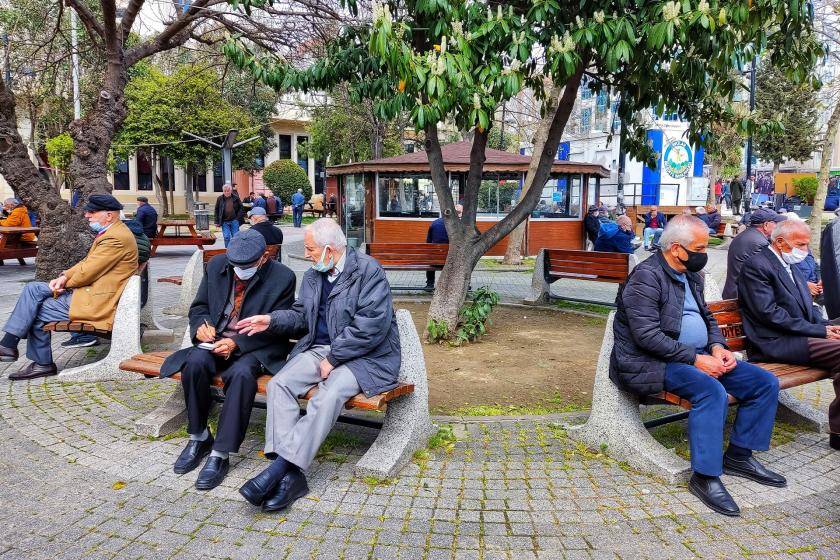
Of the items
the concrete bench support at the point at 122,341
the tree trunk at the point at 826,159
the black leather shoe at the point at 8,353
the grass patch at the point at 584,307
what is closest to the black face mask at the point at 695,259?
the concrete bench support at the point at 122,341

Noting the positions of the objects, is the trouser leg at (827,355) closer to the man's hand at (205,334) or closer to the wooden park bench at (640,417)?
the wooden park bench at (640,417)

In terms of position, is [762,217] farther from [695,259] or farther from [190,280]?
[190,280]

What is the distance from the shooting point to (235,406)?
3.83 m

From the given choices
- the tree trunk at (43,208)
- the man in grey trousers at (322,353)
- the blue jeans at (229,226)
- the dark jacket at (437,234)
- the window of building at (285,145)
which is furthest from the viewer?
the window of building at (285,145)

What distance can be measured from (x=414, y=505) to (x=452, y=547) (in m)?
0.45

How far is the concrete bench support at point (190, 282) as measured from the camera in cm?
798

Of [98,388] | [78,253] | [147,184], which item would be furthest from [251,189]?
[98,388]

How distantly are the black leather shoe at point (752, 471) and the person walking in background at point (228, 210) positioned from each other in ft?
44.1

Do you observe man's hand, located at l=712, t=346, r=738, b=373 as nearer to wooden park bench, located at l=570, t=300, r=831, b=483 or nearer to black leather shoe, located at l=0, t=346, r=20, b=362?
wooden park bench, located at l=570, t=300, r=831, b=483

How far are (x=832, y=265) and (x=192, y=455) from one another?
15.7 ft

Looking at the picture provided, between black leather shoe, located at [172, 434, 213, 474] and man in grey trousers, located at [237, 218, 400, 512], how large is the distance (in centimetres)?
57

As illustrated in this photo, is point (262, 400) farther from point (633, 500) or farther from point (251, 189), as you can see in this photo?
point (251, 189)

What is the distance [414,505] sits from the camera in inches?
140

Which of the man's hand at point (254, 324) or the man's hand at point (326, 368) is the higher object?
the man's hand at point (254, 324)
